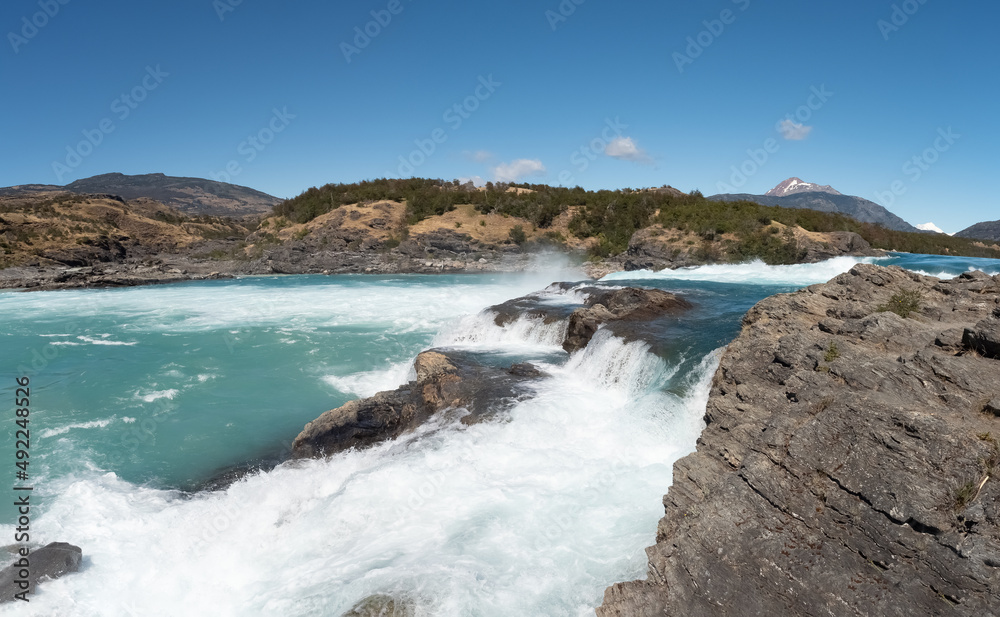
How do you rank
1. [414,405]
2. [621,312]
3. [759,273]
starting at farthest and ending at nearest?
1. [759,273]
2. [621,312]
3. [414,405]

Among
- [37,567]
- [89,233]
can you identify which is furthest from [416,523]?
[89,233]

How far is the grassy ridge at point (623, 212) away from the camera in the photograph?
3200 centimetres

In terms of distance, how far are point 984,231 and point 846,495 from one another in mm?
63310

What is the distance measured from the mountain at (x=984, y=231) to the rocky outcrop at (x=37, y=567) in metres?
58.9

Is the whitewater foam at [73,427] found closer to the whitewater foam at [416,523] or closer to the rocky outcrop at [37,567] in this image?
the whitewater foam at [416,523]

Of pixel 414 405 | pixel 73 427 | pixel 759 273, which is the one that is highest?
pixel 759 273

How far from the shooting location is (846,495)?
3859mm

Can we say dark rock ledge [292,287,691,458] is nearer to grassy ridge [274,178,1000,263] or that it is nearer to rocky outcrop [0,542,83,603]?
rocky outcrop [0,542,83,603]

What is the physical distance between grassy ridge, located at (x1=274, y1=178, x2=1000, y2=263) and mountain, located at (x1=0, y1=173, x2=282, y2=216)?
3184 inches

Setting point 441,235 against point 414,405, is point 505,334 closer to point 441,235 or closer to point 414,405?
point 414,405

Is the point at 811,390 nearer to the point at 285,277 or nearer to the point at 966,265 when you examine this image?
the point at 966,265

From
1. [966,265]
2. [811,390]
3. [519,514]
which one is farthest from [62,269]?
[966,265]

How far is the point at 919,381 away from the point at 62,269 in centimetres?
4452

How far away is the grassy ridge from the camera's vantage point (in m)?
32.0
